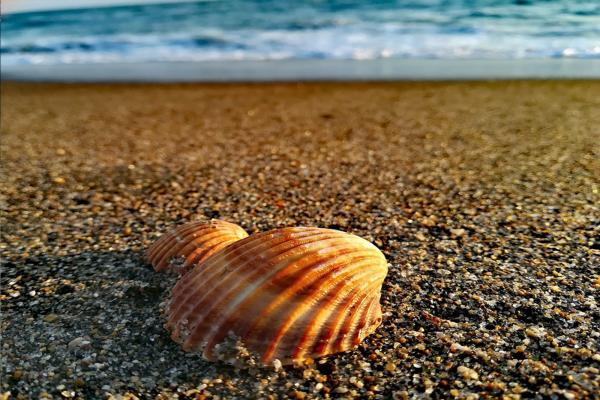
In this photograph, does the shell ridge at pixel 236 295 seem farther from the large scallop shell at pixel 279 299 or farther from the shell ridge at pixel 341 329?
the shell ridge at pixel 341 329

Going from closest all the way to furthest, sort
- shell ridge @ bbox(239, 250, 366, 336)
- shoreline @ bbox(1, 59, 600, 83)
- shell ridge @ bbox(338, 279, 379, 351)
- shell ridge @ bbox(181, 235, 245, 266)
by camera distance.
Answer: shell ridge @ bbox(239, 250, 366, 336), shell ridge @ bbox(338, 279, 379, 351), shell ridge @ bbox(181, 235, 245, 266), shoreline @ bbox(1, 59, 600, 83)

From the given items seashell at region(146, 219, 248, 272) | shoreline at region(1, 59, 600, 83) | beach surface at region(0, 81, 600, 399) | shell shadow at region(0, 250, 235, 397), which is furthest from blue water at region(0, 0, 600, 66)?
shell shadow at region(0, 250, 235, 397)

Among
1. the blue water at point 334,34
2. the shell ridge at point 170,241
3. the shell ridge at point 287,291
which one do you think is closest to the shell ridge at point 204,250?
the shell ridge at point 170,241

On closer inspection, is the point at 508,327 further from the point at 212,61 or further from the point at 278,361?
the point at 212,61

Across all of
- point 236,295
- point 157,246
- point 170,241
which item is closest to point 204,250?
point 170,241

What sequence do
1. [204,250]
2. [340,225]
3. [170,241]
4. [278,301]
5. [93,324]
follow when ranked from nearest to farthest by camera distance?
[278,301] → [93,324] → [204,250] → [170,241] → [340,225]

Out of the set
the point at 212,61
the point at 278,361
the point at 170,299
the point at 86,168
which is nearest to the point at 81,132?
the point at 86,168

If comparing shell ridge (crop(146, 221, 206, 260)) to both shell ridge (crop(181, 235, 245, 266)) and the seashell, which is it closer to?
the seashell

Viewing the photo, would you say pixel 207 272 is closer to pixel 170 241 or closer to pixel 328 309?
pixel 328 309
